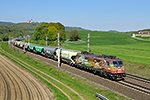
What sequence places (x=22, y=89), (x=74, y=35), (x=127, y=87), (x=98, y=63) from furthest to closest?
(x=74, y=35)
(x=98, y=63)
(x=127, y=87)
(x=22, y=89)

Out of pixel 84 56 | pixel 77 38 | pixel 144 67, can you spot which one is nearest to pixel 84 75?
pixel 84 56

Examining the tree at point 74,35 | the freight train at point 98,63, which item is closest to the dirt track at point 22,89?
the freight train at point 98,63

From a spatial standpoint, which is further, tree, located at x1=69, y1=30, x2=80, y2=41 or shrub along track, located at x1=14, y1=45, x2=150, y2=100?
tree, located at x1=69, y1=30, x2=80, y2=41

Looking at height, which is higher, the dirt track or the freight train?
the freight train

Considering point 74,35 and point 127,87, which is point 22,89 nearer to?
point 127,87

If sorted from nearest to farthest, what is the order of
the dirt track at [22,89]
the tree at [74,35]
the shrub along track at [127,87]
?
the dirt track at [22,89], the shrub along track at [127,87], the tree at [74,35]

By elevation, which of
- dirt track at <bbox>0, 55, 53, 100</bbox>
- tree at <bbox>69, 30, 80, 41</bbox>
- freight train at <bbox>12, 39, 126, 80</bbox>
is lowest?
dirt track at <bbox>0, 55, 53, 100</bbox>

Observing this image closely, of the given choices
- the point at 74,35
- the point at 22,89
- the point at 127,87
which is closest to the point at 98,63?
the point at 127,87

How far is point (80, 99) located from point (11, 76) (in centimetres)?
1527

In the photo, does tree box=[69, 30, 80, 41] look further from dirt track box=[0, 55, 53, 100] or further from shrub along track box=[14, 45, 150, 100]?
dirt track box=[0, 55, 53, 100]

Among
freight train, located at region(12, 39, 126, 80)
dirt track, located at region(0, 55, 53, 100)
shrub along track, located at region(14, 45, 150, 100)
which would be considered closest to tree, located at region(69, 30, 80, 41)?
freight train, located at region(12, 39, 126, 80)

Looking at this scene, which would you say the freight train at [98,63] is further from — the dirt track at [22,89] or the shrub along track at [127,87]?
the dirt track at [22,89]

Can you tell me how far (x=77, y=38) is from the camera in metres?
97.9

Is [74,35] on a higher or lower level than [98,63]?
higher
